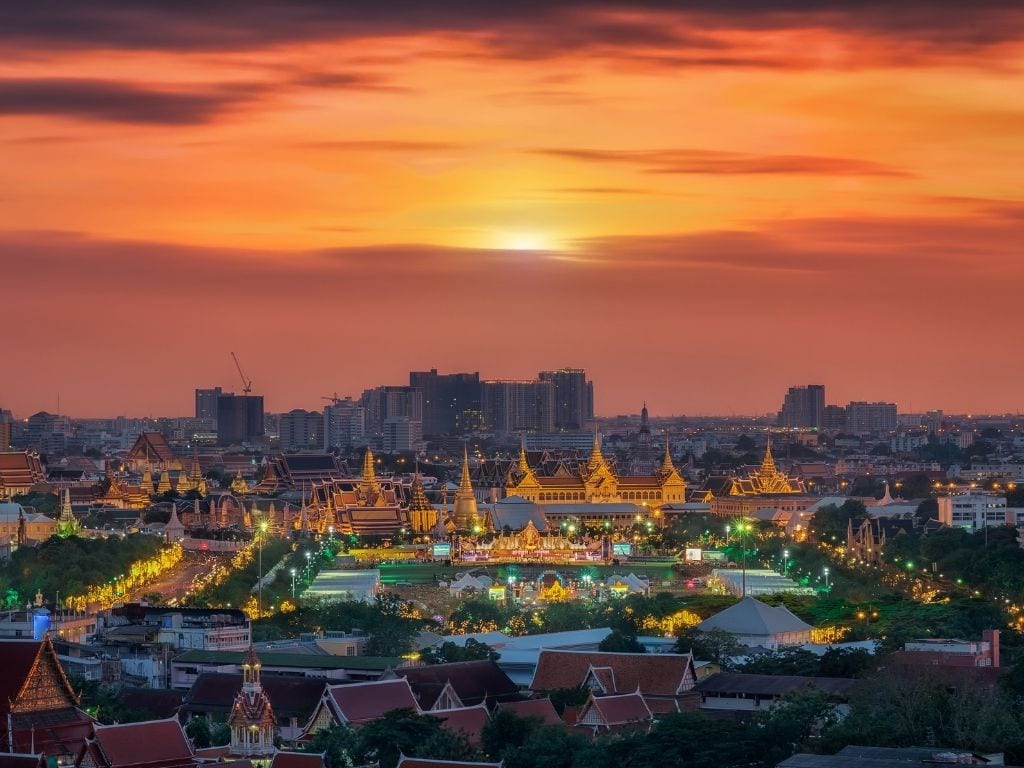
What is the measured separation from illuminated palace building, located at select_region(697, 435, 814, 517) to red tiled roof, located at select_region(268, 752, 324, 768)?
76888 millimetres

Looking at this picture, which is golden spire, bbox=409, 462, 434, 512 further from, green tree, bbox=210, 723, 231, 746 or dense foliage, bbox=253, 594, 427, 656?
green tree, bbox=210, 723, 231, 746

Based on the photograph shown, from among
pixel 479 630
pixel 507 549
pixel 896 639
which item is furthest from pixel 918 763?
pixel 507 549

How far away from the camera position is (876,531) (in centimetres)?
9162

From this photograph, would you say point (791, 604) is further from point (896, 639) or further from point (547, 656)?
point (547, 656)

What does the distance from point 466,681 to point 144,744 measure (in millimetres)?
8912

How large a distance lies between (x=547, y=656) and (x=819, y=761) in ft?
45.2

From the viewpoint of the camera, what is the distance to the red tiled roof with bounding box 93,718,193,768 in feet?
118

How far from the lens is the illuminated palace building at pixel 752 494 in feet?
381

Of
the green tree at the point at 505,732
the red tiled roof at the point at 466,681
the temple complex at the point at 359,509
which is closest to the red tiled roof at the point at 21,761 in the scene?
the green tree at the point at 505,732

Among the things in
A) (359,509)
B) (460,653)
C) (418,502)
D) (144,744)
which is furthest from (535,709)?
(418,502)

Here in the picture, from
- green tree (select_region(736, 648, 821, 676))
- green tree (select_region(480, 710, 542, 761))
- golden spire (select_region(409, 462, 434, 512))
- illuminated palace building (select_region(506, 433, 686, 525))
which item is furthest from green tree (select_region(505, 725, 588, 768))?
illuminated palace building (select_region(506, 433, 686, 525))

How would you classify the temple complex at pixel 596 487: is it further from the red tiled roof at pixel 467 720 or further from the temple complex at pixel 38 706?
the temple complex at pixel 38 706

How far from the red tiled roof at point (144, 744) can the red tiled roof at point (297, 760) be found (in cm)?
141

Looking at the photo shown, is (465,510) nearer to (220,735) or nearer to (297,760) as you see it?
(220,735)
